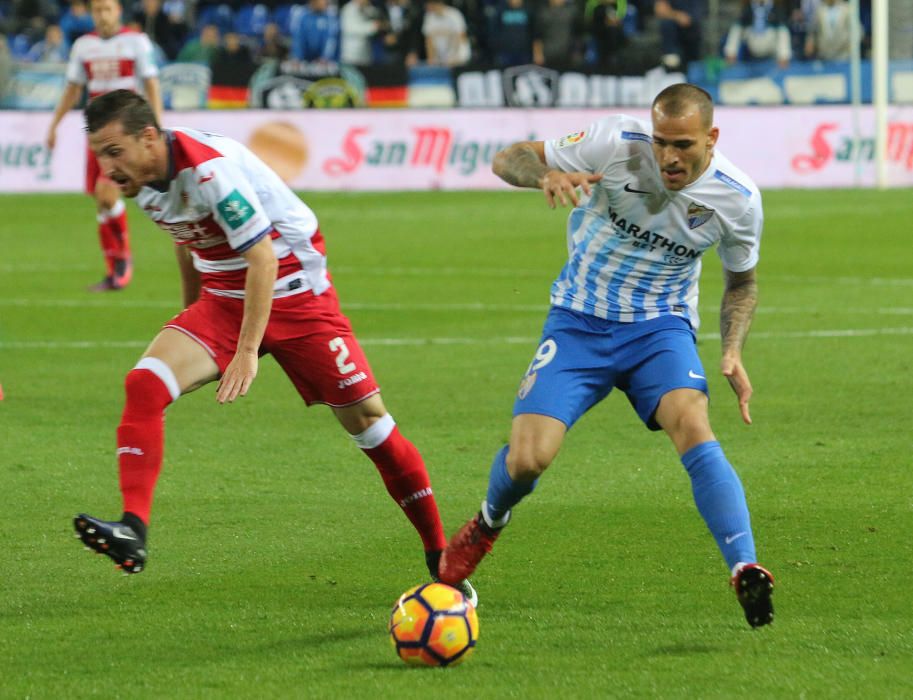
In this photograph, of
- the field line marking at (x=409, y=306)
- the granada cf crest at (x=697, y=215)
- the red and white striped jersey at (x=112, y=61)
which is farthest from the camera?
the red and white striped jersey at (x=112, y=61)

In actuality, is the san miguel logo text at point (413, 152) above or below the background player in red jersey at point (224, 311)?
below

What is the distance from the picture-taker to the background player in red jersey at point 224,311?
5.55m

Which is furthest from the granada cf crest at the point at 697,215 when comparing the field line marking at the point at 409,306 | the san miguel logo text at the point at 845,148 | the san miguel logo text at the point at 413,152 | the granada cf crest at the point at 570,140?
the san miguel logo text at the point at 845,148

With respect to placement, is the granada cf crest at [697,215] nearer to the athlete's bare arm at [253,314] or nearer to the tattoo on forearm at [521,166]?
the tattoo on forearm at [521,166]

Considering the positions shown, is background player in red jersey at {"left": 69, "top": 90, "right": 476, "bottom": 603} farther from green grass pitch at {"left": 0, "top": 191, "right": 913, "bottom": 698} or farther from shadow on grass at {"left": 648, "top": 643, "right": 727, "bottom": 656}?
shadow on grass at {"left": 648, "top": 643, "right": 727, "bottom": 656}

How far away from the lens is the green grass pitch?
4.94 m

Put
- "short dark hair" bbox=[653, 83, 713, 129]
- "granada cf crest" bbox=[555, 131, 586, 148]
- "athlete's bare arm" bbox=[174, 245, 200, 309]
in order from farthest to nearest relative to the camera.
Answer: "athlete's bare arm" bbox=[174, 245, 200, 309], "granada cf crest" bbox=[555, 131, 586, 148], "short dark hair" bbox=[653, 83, 713, 129]

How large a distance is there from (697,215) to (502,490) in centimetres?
112

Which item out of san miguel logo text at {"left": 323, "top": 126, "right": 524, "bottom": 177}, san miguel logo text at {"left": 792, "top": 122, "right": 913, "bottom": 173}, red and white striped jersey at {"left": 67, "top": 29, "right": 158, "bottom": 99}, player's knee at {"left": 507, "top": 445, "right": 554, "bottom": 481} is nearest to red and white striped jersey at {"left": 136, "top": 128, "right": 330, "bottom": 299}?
player's knee at {"left": 507, "top": 445, "right": 554, "bottom": 481}

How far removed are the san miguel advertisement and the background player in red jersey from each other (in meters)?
17.2

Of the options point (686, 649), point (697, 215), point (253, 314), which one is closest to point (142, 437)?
point (253, 314)

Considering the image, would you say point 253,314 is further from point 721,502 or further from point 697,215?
point 721,502

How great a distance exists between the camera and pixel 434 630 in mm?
4961

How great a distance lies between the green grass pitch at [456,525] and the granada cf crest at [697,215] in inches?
48.7
